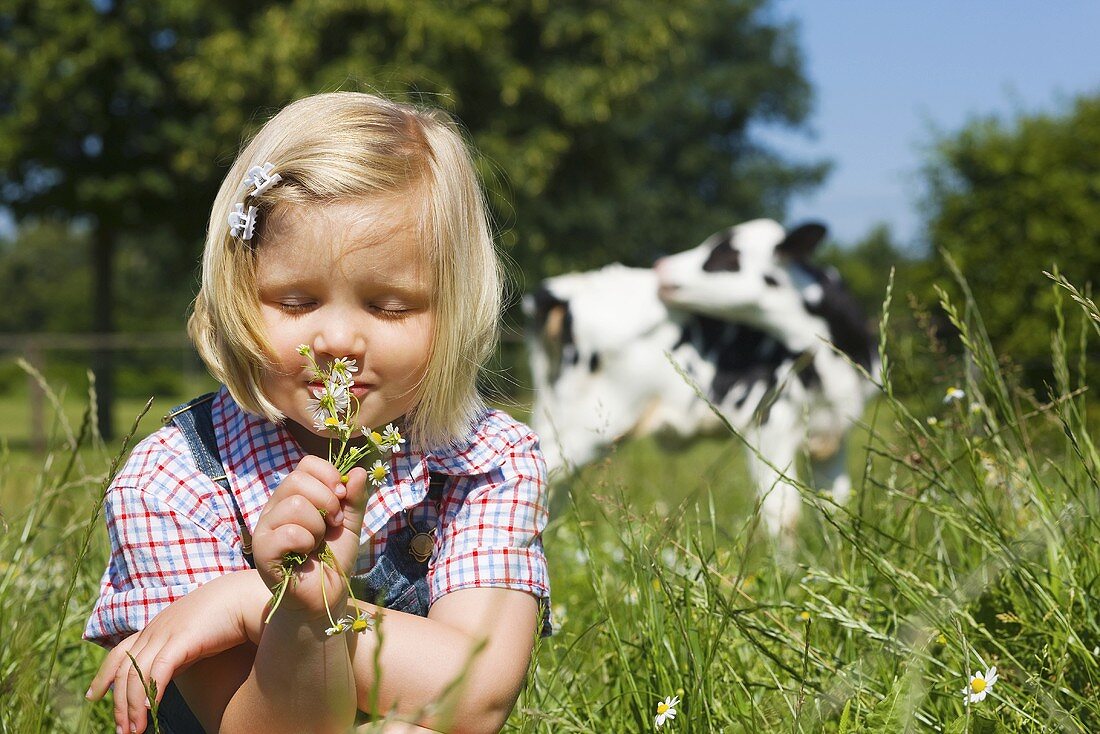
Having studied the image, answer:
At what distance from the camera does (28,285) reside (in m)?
52.2

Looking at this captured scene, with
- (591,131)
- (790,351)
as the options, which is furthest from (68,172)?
(790,351)

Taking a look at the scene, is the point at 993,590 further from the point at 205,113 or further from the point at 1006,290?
the point at 205,113

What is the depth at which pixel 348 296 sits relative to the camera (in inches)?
55.4

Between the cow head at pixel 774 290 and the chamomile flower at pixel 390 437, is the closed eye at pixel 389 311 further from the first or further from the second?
the cow head at pixel 774 290

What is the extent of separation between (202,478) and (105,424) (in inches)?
521

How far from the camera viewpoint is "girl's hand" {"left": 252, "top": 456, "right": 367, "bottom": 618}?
1.09 metres

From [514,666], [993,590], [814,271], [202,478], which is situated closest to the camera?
[514,666]

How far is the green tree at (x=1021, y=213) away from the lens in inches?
320

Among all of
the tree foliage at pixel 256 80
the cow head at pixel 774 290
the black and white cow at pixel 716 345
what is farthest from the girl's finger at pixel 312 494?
the tree foliage at pixel 256 80

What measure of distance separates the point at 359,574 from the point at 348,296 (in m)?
0.38

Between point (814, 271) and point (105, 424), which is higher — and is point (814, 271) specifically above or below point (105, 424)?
above

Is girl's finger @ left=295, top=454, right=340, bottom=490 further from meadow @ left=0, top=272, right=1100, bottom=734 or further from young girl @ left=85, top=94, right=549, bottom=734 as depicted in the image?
meadow @ left=0, top=272, right=1100, bottom=734

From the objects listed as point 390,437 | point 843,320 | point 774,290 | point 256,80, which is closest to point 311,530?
point 390,437

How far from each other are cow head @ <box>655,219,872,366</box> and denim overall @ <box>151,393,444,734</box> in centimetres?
302
